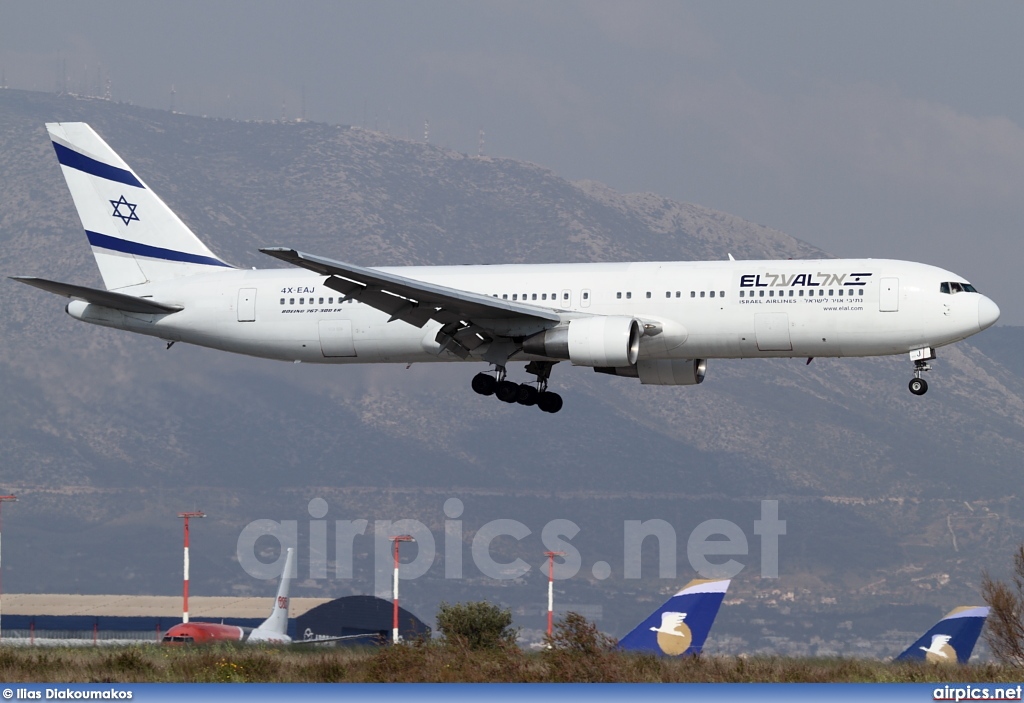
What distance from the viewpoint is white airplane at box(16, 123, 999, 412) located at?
161 feet

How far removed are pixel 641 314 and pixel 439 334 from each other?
682cm

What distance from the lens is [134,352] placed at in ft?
627

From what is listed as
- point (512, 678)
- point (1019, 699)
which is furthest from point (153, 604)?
point (1019, 699)

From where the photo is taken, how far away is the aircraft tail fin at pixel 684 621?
54688mm

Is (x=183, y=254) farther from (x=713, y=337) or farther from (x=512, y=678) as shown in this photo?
(x=512, y=678)

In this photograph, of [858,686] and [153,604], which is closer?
[858,686]

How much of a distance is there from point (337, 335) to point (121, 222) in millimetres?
11587

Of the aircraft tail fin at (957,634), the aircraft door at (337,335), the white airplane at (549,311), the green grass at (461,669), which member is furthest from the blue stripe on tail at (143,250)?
the aircraft tail fin at (957,634)

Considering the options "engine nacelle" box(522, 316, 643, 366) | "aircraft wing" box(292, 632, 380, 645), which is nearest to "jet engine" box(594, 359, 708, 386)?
"engine nacelle" box(522, 316, 643, 366)

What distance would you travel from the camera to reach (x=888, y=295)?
161 feet

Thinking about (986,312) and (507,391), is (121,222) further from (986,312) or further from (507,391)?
(986,312)

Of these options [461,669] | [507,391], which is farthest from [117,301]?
[461,669]

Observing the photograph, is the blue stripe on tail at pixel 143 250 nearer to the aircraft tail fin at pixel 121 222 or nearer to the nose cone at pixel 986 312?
the aircraft tail fin at pixel 121 222

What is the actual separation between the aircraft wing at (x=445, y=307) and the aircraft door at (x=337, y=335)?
6.92 feet
